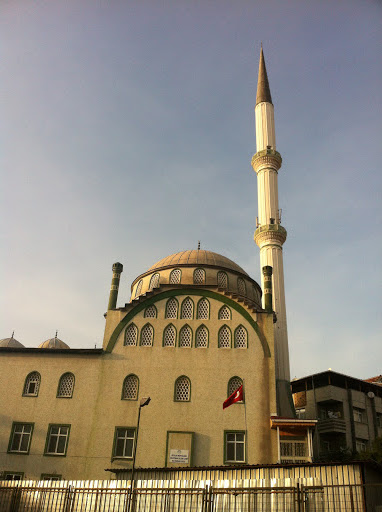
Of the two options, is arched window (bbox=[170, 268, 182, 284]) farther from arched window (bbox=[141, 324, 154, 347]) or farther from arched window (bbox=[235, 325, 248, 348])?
arched window (bbox=[235, 325, 248, 348])

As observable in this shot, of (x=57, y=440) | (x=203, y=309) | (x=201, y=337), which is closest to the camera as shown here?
(x=57, y=440)

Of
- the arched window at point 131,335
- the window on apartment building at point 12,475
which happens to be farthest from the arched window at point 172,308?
the window on apartment building at point 12,475

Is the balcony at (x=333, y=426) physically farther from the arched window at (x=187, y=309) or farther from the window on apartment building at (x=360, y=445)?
the arched window at (x=187, y=309)

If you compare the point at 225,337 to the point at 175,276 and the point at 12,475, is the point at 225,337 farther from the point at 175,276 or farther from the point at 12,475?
the point at 12,475

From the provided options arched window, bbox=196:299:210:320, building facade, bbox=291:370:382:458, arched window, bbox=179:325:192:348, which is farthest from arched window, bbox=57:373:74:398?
building facade, bbox=291:370:382:458

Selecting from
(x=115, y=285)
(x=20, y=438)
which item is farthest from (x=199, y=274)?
(x=20, y=438)

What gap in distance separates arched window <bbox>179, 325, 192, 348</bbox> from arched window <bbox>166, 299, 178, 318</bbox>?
87 centimetres

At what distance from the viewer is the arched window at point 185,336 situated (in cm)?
2403

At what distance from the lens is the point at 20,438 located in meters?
22.6

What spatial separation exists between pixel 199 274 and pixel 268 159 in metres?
14.3

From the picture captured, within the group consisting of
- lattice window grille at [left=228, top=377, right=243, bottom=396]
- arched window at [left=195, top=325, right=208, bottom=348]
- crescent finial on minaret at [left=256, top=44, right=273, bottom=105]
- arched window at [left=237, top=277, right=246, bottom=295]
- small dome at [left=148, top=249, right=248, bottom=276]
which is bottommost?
lattice window grille at [left=228, top=377, right=243, bottom=396]

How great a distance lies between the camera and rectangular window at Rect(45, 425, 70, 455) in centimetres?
2217

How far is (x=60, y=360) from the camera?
24.1 m

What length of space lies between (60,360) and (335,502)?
1607cm
